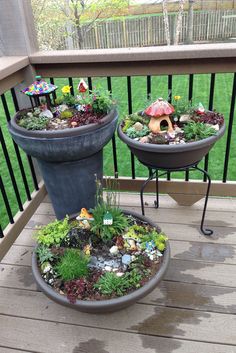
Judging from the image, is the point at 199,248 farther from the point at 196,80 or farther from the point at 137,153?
the point at 196,80

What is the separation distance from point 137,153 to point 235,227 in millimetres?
810

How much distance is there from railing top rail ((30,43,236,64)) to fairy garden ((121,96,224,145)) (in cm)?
25

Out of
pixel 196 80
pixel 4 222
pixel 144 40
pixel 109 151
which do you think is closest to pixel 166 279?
pixel 4 222

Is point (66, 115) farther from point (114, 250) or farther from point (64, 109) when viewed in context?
point (114, 250)

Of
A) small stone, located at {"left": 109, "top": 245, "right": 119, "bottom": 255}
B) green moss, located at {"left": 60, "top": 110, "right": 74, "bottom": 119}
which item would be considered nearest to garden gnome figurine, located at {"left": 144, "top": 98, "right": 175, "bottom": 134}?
green moss, located at {"left": 60, "top": 110, "right": 74, "bottom": 119}

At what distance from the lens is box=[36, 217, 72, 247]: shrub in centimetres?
163

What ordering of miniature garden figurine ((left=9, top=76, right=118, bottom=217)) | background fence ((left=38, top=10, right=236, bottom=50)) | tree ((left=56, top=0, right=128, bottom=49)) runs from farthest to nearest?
background fence ((left=38, top=10, right=236, bottom=50)), tree ((left=56, top=0, right=128, bottom=49)), miniature garden figurine ((left=9, top=76, right=118, bottom=217))

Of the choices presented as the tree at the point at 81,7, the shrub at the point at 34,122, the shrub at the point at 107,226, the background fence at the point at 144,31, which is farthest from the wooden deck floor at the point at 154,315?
the background fence at the point at 144,31

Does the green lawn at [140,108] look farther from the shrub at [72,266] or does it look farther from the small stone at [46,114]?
the shrub at [72,266]

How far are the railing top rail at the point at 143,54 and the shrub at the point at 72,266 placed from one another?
1103mm

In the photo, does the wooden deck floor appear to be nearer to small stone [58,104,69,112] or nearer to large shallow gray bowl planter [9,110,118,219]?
large shallow gray bowl planter [9,110,118,219]

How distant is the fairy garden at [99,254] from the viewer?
54.9 inches

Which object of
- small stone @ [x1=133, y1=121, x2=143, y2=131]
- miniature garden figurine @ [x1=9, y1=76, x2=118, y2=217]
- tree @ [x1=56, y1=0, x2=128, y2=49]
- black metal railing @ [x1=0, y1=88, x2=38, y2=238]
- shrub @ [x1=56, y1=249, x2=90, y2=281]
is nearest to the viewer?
shrub @ [x1=56, y1=249, x2=90, y2=281]

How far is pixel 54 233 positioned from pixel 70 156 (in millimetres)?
393
